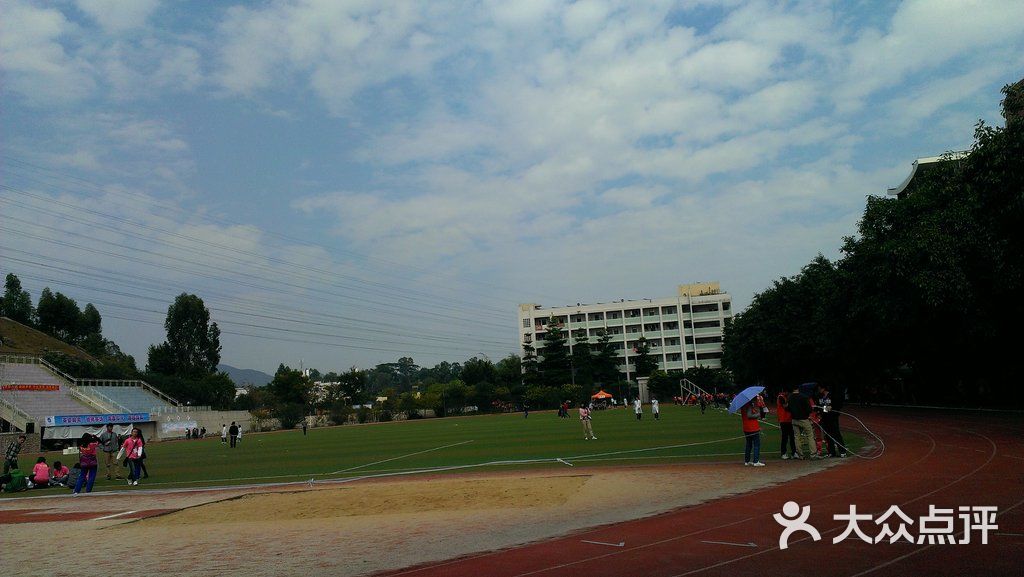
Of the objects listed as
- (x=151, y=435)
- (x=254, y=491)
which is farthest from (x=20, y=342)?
(x=254, y=491)

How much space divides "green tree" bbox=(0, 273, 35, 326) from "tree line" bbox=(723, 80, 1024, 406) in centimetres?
11388

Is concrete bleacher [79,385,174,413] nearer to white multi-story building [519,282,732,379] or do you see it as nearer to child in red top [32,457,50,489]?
child in red top [32,457,50,489]

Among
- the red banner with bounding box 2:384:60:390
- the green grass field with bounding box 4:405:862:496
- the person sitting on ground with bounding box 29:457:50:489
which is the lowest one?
the green grass field with bounding box 4:405:862:496

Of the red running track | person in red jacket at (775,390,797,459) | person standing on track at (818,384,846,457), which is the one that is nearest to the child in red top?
the red running track

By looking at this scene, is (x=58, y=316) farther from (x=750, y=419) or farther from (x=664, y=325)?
(x=750, y=419)

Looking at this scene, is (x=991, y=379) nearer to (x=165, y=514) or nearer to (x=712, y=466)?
(x=712, y=466)

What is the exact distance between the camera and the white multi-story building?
12156 cm

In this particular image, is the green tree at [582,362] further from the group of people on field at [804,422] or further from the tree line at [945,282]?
the group of people on field at [804,422]

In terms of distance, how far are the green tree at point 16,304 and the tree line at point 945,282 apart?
374 feet

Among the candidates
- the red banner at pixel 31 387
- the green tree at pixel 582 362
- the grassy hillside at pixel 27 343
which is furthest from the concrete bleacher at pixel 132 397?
the green tree at pixel 582 362

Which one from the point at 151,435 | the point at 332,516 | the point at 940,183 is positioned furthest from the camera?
the point at 151,435

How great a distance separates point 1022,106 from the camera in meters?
28.6

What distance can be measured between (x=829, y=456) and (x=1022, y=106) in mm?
19137

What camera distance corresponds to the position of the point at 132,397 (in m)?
78.1
